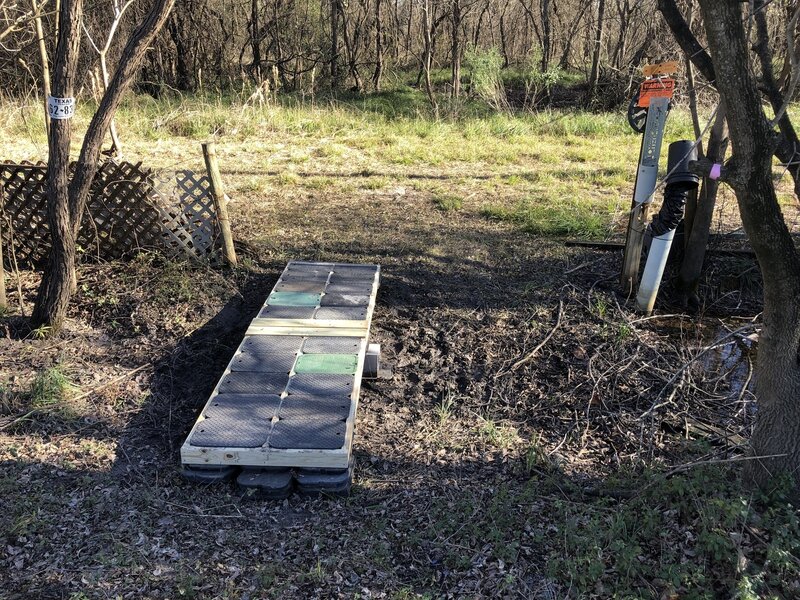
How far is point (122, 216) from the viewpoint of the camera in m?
5.16

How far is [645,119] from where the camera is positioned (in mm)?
4316

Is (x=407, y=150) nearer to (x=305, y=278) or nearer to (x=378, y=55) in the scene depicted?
(x=305, y=278)

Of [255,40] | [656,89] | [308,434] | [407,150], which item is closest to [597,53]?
[407,150]

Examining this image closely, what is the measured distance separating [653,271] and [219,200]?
131 inches

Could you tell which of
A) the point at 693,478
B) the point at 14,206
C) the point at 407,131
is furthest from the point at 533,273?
the point at 407,131

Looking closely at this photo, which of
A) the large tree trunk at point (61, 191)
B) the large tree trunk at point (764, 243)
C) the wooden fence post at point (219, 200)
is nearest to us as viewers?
the large tree trunk at point (764, 243)

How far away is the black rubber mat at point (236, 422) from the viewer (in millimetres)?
3146

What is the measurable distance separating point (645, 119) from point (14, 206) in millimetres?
4866

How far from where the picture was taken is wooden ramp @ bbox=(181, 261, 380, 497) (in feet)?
10.1

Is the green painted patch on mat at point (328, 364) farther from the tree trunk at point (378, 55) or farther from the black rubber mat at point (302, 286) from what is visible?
the tree trunk at point (378, 55)

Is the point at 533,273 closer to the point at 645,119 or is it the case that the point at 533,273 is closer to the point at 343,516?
the point at 645,119

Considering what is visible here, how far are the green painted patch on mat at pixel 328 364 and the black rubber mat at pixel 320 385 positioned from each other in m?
0.05

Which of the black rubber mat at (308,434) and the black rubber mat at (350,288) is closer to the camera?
the black rubber mat at (308,434)

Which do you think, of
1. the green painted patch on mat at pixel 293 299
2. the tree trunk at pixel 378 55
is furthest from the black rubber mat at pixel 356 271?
the tree trunk at pixel 378 55
